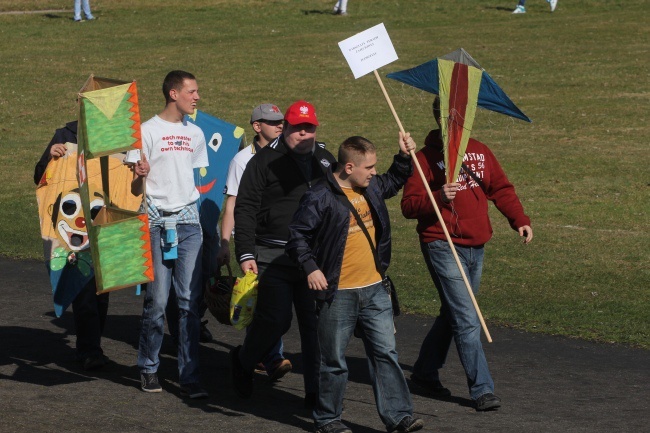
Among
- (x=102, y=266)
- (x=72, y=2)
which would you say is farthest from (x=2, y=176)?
(x=72, y=2)

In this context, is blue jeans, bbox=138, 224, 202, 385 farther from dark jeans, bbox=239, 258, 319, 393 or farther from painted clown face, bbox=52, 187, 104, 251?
painted clown face, bbox=52, 187, 104, 251

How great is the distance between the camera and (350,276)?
23.5 ft

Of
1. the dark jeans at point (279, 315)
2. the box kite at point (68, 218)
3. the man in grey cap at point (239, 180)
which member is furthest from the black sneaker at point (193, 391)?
the box kite at point (68, 218)

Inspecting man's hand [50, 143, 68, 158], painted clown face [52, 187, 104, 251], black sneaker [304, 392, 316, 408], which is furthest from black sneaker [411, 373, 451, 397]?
man's hand [50, 143, 68, 158]

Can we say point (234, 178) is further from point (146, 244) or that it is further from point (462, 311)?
point (462, 311)

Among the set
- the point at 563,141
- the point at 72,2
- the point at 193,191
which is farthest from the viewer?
the point at 72,2

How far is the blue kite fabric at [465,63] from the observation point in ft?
25.9

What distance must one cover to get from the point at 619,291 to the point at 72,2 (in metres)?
27.8

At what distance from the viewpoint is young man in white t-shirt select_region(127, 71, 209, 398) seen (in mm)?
7992

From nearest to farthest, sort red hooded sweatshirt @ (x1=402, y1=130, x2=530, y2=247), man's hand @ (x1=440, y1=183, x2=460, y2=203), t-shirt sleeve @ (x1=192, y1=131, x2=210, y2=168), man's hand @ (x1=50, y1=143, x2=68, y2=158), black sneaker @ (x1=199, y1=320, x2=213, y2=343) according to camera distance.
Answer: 1. man's hand @ (x1=440, y1=183, x2=460, y2=203)
2. red hooded sweatshirt @ (x1=402, y1=130, x2=530, y2=247)
3. t-shirt sleeve @ (x1=192, y1=131, x2=210, y2=168)
4. man's hand @ (x1=50, y1=143, x2=68, y2=158)
5. black sneaker @ (x1=199, y1=320, x2=213, y2=343)

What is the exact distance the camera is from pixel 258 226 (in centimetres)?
784

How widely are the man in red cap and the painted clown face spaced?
160 centimetres

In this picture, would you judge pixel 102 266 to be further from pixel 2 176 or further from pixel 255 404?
pixel 2 176

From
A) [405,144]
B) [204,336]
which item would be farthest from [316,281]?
[204,336]
